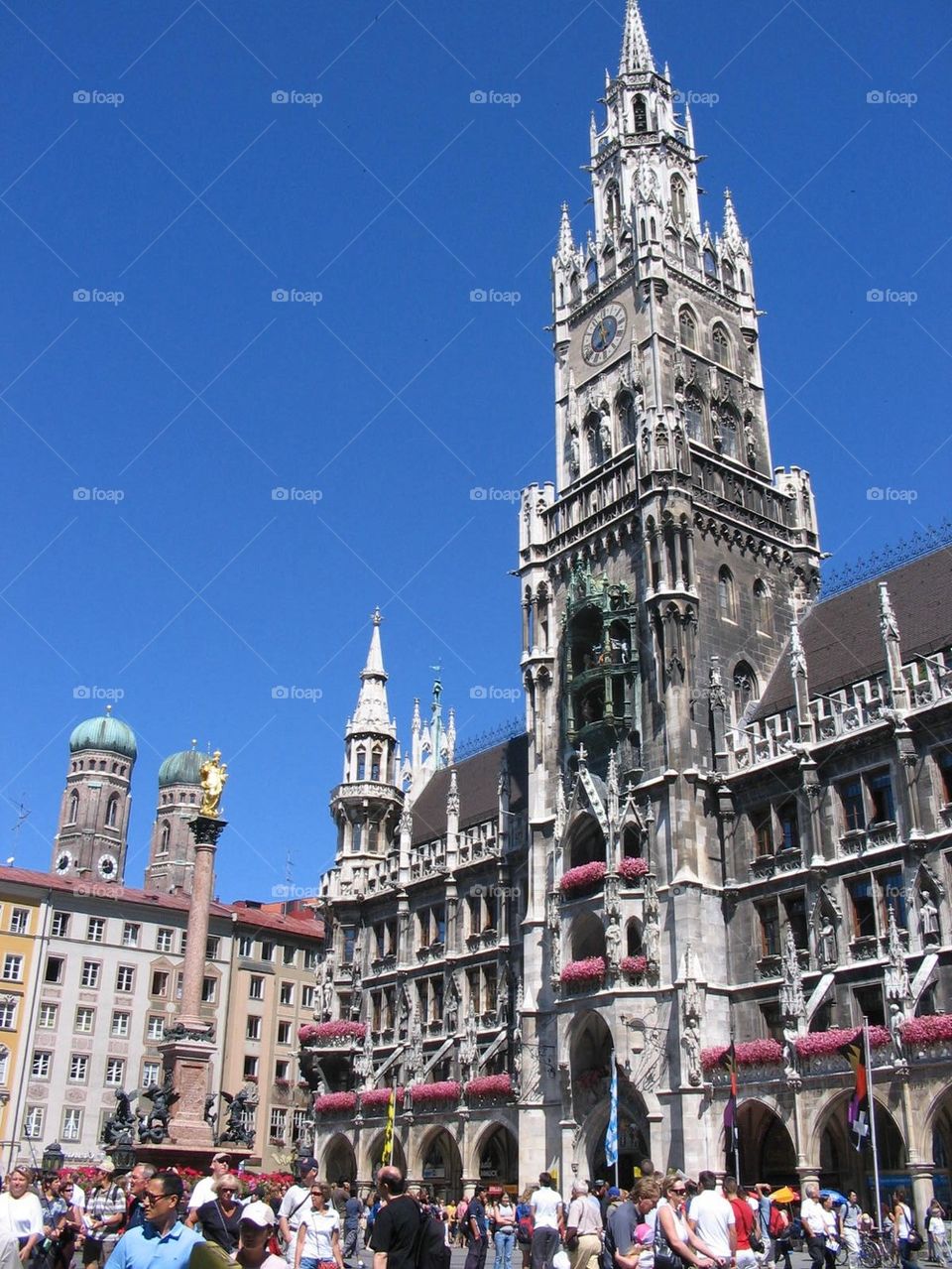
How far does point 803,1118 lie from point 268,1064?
45.4 meters

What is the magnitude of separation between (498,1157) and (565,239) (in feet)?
131

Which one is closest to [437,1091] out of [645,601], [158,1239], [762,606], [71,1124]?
[645,601]

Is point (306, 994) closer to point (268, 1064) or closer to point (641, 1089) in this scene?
point (268, 1064)

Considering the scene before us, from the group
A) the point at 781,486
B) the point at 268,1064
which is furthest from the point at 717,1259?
the point at 268,1064

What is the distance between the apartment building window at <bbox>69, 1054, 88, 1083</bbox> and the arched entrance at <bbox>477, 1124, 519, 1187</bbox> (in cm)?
2803

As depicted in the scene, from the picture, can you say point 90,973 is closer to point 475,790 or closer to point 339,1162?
point 339,1162

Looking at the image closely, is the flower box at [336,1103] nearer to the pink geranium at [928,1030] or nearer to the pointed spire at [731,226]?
the pink geranium at [928,1030]

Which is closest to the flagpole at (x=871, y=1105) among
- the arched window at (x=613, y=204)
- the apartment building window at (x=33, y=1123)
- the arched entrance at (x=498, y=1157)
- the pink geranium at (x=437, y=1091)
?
the arched entrance at (x=498, y=1157)

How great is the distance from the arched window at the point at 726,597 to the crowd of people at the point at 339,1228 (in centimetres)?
2392

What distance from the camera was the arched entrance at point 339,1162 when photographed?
55656 mm

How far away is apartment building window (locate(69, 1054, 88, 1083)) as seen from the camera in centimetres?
6631

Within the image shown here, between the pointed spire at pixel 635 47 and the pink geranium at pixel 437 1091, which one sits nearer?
the pink geranium at pixel 437 1091

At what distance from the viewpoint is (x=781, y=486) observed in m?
52.1

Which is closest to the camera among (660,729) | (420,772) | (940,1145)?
(940,1145)
